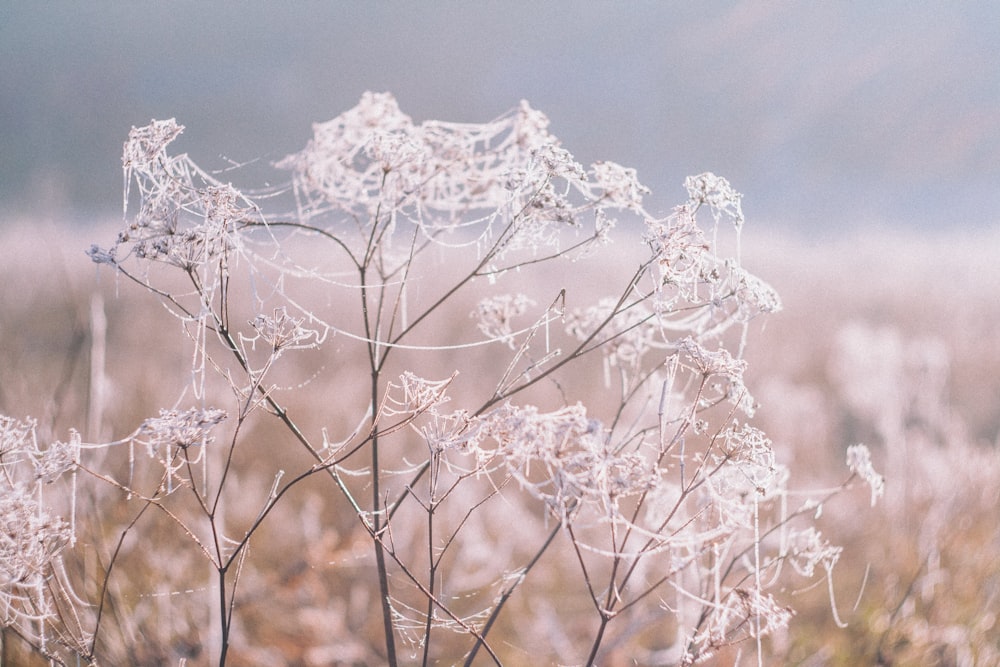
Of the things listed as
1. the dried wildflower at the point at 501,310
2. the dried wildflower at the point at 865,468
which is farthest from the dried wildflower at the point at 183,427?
the dried wildflower at the point at 865,468

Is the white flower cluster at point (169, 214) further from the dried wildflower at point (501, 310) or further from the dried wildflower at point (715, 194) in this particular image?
the dried wildflower at point (715, 194)

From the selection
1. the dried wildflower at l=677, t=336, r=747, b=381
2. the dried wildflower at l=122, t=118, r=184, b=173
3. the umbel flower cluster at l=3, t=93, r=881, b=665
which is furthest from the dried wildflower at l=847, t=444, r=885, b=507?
the dried wildflower at l=122, t=118, r=184, b=173

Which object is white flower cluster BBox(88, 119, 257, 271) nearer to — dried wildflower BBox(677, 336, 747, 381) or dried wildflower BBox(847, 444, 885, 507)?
dried wildflower BBox(677, 336, 747, 381)

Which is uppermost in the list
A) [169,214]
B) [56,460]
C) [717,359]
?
[169,214]

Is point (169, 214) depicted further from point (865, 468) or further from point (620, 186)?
point (865, 468)

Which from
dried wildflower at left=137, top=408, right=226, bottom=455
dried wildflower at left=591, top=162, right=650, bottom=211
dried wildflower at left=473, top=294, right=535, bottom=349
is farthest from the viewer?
dried wildflower at left=473, top=294, right=535, bottom=349

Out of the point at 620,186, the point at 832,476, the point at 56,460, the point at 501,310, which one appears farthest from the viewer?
the point at 832,476

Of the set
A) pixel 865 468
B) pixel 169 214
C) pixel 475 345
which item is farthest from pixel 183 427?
pixel 865 468

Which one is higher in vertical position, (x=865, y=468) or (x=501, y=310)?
(x=501, y=310)

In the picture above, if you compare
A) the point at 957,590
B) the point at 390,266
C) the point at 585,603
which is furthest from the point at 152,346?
the point at 957,590

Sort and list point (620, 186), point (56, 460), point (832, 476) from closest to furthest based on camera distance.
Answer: point (56, 460) → point (620, 186) → point (832, 476)

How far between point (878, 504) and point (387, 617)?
2354mm

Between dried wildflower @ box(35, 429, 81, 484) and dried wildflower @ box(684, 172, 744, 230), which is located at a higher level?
dried wildflower @ box(684, 172, 744, 230)

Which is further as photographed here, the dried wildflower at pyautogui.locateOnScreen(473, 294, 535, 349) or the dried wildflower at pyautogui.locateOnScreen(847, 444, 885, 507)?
the dried wildflower at pyautogui.locateOnScreen(473, 294, 535, 349)
